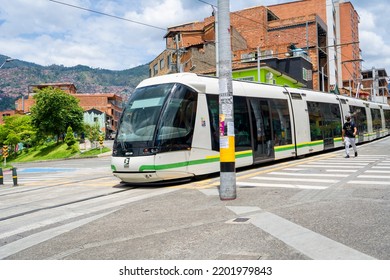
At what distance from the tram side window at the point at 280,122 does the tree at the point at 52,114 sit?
45212mm

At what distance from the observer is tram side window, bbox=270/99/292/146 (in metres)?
14.6

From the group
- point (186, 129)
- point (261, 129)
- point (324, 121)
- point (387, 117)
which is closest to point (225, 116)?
point (186, 129)

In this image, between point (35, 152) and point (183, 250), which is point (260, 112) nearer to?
point (183, 250)

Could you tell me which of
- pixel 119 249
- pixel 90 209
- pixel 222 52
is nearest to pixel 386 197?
pixel 222 52

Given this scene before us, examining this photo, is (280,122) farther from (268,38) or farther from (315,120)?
(268,38)

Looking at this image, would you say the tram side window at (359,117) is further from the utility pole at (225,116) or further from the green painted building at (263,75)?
the utility pole at (225,116)

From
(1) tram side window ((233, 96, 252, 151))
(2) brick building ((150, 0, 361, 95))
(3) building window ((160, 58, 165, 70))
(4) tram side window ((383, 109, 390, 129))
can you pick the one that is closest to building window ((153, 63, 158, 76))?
(2) brick building ((150, 0, 361, 95))

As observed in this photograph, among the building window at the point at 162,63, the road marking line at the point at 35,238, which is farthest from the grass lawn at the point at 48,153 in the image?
the road marking line at the point at 35,238

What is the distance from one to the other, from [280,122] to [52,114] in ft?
154

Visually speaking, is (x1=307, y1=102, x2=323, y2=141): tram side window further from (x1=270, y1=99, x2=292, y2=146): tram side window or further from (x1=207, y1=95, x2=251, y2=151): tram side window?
(x1=207, y1=95, x2=251, y2=151): tram side window

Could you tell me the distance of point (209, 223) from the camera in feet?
19.3

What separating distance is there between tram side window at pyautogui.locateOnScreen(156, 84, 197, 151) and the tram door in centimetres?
333

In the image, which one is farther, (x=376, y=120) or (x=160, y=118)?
(x=376, y=120)

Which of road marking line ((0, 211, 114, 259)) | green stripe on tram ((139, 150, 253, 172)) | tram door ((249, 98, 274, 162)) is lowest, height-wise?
road marking line ((0, 211, 114, 259))
